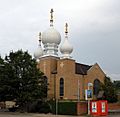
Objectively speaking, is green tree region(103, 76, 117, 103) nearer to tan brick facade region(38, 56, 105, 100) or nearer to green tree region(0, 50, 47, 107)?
tan brick facade region(38, 56, 105, 100)

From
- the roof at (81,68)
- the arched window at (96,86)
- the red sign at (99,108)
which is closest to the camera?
the red sign at (99,108)

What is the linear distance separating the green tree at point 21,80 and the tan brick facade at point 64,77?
17617 millimetres

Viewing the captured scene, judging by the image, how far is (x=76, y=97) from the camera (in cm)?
7631

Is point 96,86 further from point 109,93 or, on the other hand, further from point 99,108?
point 99,108

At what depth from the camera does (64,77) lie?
7688cm

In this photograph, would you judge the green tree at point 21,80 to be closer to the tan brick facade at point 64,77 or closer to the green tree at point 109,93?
the tan brick facade at point 64,77

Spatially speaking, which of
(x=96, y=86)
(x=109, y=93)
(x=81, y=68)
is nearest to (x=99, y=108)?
(x=109, y=93)

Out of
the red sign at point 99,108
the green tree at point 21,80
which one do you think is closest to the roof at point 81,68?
the green tree at point 21,80

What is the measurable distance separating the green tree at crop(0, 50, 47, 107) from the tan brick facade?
17617 mm

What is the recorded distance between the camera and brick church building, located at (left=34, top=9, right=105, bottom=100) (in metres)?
76.7

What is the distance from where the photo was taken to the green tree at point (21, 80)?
184ft

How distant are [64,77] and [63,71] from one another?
141 cm

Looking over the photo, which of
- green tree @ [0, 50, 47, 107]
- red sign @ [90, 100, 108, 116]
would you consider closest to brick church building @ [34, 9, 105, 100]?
green tree @ [0, 50, 47, 107]

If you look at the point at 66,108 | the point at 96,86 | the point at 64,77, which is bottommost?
the point at 66,108
